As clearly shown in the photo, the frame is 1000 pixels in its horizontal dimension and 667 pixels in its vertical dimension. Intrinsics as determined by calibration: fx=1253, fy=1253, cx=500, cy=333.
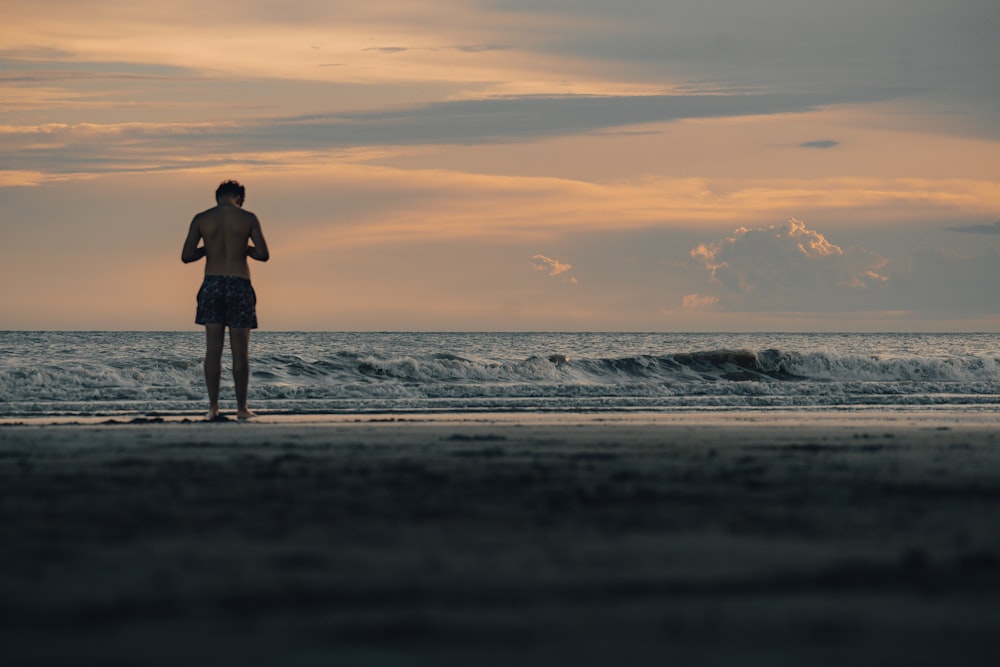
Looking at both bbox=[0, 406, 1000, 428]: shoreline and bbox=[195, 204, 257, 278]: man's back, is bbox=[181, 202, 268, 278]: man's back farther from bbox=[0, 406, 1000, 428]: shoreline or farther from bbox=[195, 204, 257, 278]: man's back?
bbox=[0, 406, 1000, 428]: shoreline

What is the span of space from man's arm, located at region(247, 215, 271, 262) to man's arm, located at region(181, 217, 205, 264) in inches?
15.8

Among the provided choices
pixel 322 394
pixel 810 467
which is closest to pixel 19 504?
pixel 810 467

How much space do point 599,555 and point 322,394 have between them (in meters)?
14.3

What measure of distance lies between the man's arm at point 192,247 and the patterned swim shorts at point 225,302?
214 mm

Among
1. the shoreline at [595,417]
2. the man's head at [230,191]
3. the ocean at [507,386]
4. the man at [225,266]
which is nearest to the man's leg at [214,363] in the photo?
the man at [225,266]

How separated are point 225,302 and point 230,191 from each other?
3.04 ft

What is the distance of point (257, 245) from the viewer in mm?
10344

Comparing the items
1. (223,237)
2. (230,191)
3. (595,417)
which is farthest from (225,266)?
(595,417)

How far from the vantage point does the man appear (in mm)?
10172

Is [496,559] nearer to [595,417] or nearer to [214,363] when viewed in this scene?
[214,363]

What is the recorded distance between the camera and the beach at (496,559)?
2.44 m

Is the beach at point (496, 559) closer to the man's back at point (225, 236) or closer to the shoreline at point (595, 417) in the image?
the man's back at point (225, 236)

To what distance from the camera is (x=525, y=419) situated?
460 inches

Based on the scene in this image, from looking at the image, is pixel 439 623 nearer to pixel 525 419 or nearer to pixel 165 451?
pixel 165 451
